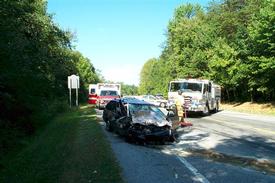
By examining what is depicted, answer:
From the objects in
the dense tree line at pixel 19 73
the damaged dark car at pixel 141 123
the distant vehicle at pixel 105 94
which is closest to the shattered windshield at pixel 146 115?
the damaged dark car at pixel 141 123

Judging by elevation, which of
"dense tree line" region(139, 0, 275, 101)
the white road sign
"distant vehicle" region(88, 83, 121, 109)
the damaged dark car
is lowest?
the damaged dark car

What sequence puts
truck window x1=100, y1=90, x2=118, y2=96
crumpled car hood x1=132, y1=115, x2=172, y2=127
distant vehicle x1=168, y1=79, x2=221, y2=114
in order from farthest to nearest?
truck window x1=100, y1=90, x2=118, y2=96, distant vehicle x1=168, y1=79, x2=221, y2=114, crumpled car hood x1=132, y1=115, x2=172, y2=127

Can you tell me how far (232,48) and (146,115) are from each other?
3771cm

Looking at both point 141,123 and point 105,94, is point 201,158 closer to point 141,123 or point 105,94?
point 141,123

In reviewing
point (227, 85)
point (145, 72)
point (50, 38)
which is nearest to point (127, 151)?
point (50, 38)

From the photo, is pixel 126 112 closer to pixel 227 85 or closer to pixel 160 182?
pixel 160 182

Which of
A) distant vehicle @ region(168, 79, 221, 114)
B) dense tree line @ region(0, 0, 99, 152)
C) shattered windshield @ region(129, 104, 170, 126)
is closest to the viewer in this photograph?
shattered windshield @ region(129, 104, 170, 126)

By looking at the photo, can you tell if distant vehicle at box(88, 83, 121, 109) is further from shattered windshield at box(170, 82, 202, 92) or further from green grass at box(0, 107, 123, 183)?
green grass at box(0, 107, 123, 183)

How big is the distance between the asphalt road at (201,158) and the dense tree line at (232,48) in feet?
82.8

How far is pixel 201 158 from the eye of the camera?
12.2 meters

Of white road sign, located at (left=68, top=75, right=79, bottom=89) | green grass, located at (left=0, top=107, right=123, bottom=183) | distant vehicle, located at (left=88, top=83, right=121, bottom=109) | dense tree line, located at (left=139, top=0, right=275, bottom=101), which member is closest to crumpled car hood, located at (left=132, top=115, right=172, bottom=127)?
green grass, located at (left=0, top=107, right=123, bottom=183)

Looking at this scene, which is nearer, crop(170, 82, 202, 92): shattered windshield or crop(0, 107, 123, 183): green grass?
crop(0, 107, 123, 183): green grass

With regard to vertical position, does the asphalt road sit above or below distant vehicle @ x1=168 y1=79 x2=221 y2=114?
below

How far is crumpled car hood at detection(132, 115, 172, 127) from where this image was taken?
15906mm
